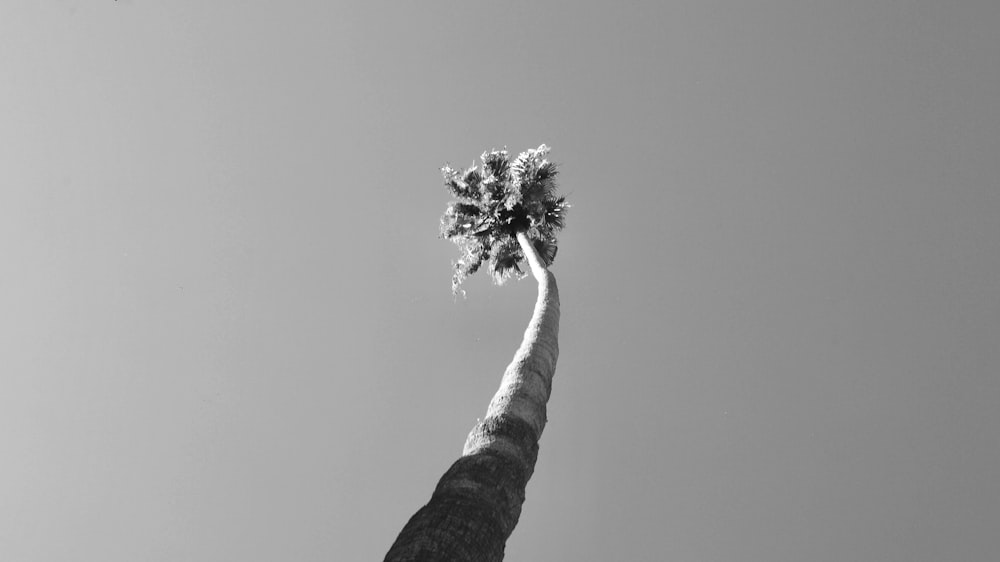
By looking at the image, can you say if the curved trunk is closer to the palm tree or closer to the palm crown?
the palm tree

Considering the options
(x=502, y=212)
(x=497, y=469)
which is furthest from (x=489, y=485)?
(x=502, y=212)

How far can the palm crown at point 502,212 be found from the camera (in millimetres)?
19203

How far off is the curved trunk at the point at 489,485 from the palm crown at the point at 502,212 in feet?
37.5

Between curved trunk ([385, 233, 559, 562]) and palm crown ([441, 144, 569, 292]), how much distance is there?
1144cm

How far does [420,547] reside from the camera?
4.07 m

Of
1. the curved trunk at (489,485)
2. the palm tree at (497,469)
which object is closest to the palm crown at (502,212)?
the palm tree at (497,469)

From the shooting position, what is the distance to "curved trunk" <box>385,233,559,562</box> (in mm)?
4195

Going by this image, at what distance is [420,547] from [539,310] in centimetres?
688

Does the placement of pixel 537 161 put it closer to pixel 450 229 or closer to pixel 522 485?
pixel 450 229

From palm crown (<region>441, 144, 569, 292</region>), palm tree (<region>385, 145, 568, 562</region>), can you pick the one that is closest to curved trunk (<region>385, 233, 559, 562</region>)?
palm tree (<region>385, 145, 568, 562</region>)

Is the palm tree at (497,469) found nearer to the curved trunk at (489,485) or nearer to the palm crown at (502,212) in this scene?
the curved trunk at (489,485)

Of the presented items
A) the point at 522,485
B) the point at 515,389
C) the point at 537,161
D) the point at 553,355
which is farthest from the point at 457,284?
the point at 522,485

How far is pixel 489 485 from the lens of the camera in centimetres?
503

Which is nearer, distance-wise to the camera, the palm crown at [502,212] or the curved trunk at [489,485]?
the curved trunk at [489,485]
